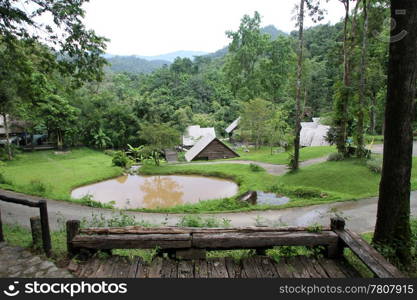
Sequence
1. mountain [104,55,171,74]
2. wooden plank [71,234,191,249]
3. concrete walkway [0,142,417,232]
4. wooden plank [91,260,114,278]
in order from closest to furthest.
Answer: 1. wooden plank [91,260,114,278]
2. wooden plank [71,234,191,249]
3. concrete walkway [0,142,417,232]
4. mountain [104,55,171,74]

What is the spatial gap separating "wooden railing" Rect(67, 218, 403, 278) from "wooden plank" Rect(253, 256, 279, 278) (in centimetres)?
16

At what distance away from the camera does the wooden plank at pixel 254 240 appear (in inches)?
172

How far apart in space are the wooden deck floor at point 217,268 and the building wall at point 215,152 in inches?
960

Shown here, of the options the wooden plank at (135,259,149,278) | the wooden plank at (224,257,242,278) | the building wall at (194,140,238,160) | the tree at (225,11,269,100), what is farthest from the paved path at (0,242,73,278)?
the tree at (225,11,269,100)

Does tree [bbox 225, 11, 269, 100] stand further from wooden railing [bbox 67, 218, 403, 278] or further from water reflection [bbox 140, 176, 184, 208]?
wooden railing [bbox 67, 218, 403, 278]

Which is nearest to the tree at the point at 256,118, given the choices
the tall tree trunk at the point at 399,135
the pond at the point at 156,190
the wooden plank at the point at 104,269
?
the pond at the point at 156,190

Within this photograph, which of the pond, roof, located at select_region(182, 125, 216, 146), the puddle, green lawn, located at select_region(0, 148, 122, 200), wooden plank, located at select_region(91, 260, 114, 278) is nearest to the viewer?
wooden plank, located at select_region(91, 260, 114, 278)

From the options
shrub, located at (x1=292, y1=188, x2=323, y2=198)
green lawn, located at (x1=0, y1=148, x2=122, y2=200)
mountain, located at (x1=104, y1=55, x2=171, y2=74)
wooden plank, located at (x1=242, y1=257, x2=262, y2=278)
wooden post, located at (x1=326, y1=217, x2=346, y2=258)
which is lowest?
green lawn, located at (x1=0, y1=148, x2=122, y2=200)

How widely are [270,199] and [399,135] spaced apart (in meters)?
9.49

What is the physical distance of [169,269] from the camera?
4266mm

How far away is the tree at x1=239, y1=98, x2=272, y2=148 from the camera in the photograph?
3259 centimetres

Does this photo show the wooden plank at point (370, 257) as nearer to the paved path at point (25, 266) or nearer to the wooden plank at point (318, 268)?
the wooden plank at point (318, 268)

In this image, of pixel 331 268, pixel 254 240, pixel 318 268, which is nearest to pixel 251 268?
pixel 254 240

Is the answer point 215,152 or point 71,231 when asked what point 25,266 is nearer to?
point 71,231
